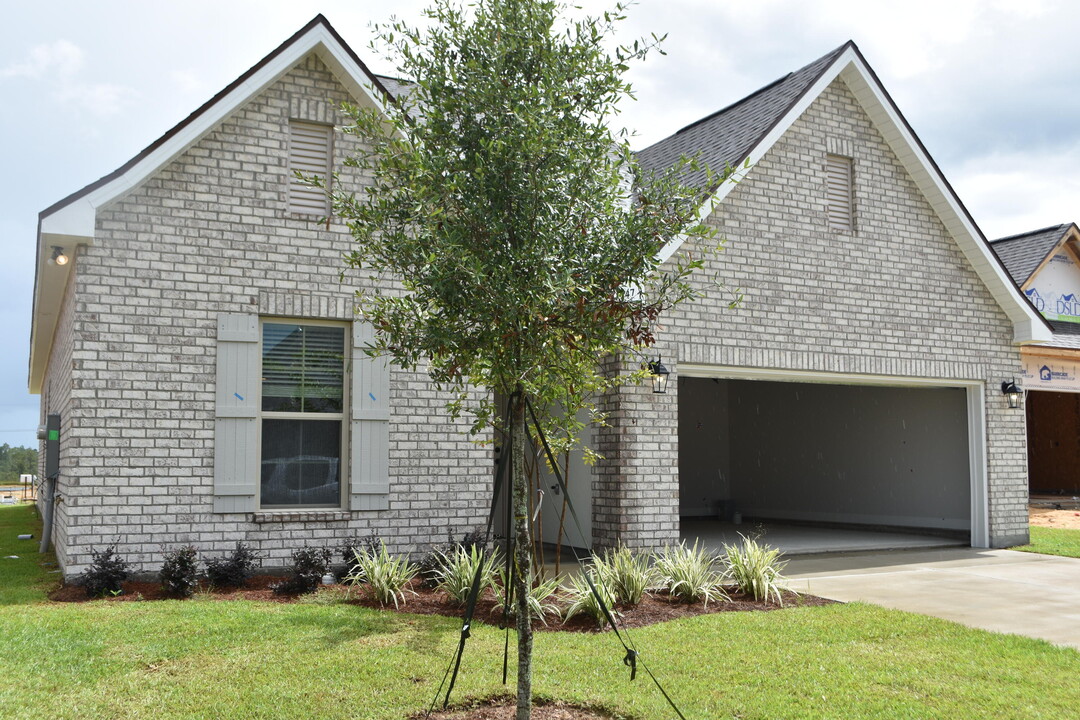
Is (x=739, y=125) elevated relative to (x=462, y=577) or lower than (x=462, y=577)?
elevated

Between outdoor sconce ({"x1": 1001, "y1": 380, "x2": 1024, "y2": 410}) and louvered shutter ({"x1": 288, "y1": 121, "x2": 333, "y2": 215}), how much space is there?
420 inches

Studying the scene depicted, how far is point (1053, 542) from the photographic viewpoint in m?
14.7

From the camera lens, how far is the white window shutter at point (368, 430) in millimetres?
10211

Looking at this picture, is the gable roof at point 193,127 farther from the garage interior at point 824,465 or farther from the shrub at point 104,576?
the garage interior at point 824,465

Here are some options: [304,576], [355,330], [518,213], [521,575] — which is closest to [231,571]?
[304,576]

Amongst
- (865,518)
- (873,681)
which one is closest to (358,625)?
(873,681)

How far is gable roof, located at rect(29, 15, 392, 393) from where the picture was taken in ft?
30.2

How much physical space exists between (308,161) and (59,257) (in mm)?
2801

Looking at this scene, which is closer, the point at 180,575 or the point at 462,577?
the point at 462,577

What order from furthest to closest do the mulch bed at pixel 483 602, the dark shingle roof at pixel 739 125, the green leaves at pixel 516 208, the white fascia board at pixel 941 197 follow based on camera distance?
the white fascia board at pixel 941 197
the dark shingle roof at pixel 739 125
the mulch bed at pixel 483 602
the green leaves at pixel 516 208

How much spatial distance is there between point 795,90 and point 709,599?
309 inches

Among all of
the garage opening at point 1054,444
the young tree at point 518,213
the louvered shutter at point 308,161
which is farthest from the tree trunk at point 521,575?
the garage opening at point 1054,444

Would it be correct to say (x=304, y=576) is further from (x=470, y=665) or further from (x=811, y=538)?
(x=811, y=538)

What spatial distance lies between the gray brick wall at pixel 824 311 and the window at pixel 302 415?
3.45 meters
